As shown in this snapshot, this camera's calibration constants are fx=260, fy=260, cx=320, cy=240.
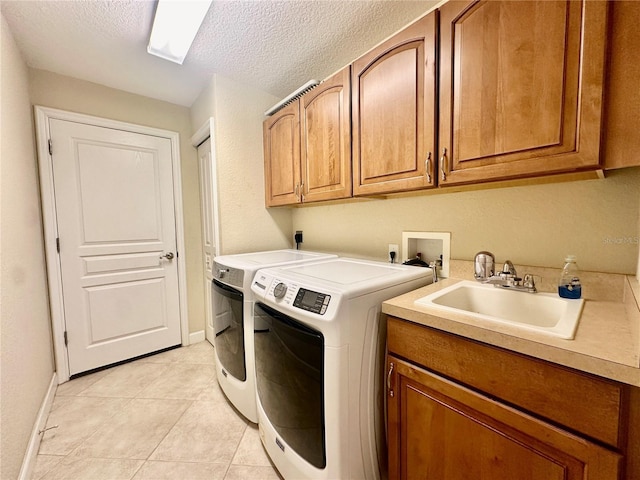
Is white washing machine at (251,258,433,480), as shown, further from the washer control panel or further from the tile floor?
the tile floor

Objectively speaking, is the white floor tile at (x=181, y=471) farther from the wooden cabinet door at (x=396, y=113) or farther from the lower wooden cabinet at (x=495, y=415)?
the wooden cabinet door at (x=396, y=113)

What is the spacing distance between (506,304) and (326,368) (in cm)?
84

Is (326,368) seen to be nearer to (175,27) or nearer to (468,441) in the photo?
(468,441)

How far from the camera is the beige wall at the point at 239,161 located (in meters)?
2.07

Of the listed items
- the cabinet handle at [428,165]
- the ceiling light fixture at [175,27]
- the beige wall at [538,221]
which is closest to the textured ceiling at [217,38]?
the ceiling light fixture at [175,27]

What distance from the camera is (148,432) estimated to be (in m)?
1.53

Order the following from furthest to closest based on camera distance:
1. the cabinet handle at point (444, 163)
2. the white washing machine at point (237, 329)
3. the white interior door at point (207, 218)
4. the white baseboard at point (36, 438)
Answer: the white interior door at point (207, 218) → the white washing machine at point (237, 329) → the white baseboard at point (36, 438) → the cabinet handle at point (444, 163)

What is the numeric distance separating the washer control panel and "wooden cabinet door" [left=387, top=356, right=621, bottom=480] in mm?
347

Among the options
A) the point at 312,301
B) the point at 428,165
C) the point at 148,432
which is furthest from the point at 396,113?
the point at 148,432

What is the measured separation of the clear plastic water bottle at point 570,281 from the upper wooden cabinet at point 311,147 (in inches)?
40.7

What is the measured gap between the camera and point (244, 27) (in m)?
1.50

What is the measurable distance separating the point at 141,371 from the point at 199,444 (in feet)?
3.65

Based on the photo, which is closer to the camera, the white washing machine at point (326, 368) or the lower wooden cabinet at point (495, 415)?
the lower wooden cabinet at point (495, 415)

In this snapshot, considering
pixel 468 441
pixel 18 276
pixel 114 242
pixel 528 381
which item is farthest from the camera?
pixel 114 242
